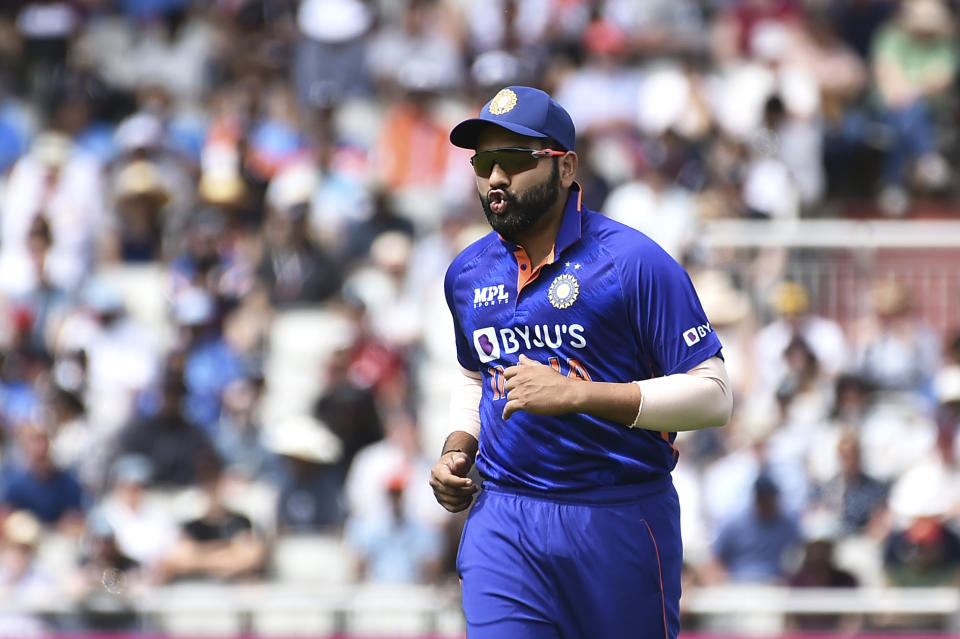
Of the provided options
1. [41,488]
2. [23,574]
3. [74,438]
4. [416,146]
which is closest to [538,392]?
[23,574]

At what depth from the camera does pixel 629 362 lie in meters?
5.30

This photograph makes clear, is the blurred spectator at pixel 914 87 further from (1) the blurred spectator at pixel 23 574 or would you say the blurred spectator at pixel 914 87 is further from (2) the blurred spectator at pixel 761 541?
(1) the blurred spectator at pixel 23 574

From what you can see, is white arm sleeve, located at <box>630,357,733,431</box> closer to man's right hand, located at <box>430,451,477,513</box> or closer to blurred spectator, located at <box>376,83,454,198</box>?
man's right hand, located at <box>430,451,477,513</box>

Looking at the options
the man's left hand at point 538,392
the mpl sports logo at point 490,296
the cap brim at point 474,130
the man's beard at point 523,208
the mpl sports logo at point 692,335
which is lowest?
the man's left hand at point 538,392

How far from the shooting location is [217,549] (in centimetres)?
1139

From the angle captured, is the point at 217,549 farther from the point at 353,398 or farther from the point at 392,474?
the point at 353,398

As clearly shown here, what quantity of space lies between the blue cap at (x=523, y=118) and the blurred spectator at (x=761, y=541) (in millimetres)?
6158

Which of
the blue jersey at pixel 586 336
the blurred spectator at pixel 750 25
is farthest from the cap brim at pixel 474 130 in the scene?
the blurred spectator at pixel 750 25

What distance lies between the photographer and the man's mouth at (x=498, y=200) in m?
5.24

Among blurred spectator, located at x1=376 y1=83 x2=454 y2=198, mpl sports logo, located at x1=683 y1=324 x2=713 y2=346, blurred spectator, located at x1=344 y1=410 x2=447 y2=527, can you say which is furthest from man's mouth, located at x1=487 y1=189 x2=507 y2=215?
blurred spectator, located at x1=376 y1=83 x2=454 y2=198

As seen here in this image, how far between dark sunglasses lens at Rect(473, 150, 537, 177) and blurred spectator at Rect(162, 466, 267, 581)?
260 inches

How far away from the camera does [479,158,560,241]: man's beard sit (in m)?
5.25

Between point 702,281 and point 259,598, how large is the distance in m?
3.79

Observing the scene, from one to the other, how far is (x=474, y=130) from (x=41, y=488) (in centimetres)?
759
